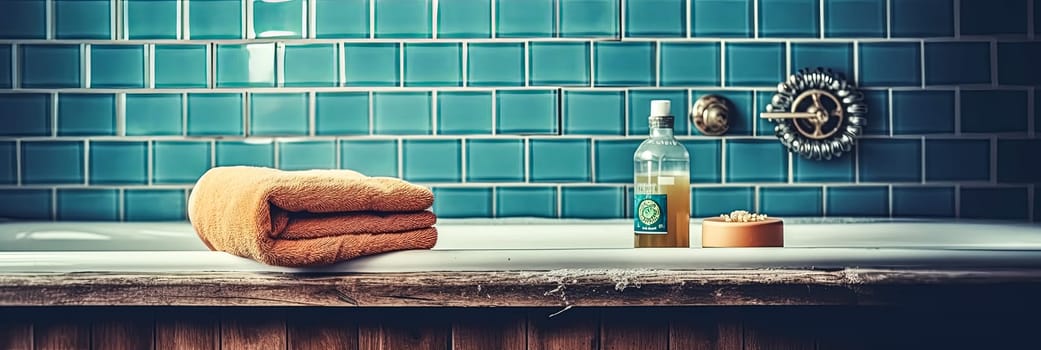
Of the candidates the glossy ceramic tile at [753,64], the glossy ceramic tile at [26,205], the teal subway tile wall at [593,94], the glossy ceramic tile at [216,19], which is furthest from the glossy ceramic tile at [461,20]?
the glossy ceramic tile at [26,205]

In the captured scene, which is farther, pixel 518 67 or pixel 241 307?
pixel 518 67

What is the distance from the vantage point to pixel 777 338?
124cm

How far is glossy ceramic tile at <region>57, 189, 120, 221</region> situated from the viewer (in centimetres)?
228

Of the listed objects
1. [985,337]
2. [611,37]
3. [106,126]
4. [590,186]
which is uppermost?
[611,37]

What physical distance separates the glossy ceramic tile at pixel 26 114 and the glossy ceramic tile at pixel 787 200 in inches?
67.4

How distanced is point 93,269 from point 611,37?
1.32 m

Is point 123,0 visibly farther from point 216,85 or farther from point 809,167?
point 809,167

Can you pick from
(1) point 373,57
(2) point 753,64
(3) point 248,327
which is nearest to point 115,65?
(1) point 373,57

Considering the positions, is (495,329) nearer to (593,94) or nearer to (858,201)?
(593,94)

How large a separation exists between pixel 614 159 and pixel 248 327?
46.0 inches

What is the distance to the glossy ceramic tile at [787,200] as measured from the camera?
2246 millimetres

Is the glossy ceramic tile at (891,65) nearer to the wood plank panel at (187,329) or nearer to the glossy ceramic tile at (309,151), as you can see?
the glossy ceramic tile at (309,151)

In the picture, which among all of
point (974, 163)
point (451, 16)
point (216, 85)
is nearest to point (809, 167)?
point (974, 163)

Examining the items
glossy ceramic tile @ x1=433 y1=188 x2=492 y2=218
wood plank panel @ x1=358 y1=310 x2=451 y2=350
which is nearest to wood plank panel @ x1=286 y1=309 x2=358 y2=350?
wood plank panel @ x1=358 y1=310 x2=451 y2=350
